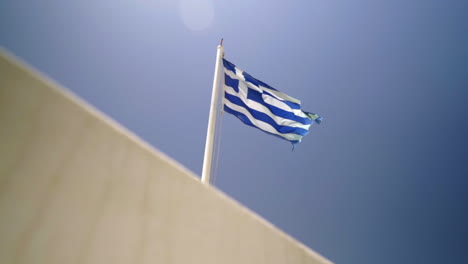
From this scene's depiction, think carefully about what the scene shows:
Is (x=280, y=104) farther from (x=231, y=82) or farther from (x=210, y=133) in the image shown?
(x=210, y=133)

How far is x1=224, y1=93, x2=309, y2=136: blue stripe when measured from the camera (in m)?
5.80

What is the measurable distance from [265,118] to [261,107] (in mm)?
238

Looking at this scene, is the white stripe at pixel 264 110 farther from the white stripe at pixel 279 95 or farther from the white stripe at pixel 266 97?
the white stripe at pixel 279 95

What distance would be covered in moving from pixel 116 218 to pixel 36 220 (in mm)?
453

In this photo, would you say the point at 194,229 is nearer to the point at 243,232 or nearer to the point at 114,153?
the point at 243,232

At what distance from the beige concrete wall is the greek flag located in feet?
11.2

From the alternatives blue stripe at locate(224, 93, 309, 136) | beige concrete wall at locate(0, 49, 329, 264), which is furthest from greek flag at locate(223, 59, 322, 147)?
beige concrete wall at locate(0, 49, 329, 264)

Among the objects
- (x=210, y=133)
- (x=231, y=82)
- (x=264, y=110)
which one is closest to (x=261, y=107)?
(x=264, y=110)

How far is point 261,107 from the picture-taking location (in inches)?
239

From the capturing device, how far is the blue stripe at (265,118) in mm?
5805

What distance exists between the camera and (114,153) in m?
2.03

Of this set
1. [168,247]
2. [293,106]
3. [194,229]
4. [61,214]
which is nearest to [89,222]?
[61,214]

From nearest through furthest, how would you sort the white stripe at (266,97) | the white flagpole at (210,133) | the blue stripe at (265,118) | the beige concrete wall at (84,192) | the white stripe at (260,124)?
the beige concrete wall at (84,192) < the white flagpole at (210,133) < the white stripe at (260,124) < the blue stripe at (265,118) < the white stripe at (266,97)

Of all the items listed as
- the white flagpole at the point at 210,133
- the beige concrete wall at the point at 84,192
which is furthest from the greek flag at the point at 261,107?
the beige concrete wall at the point at 84,192
